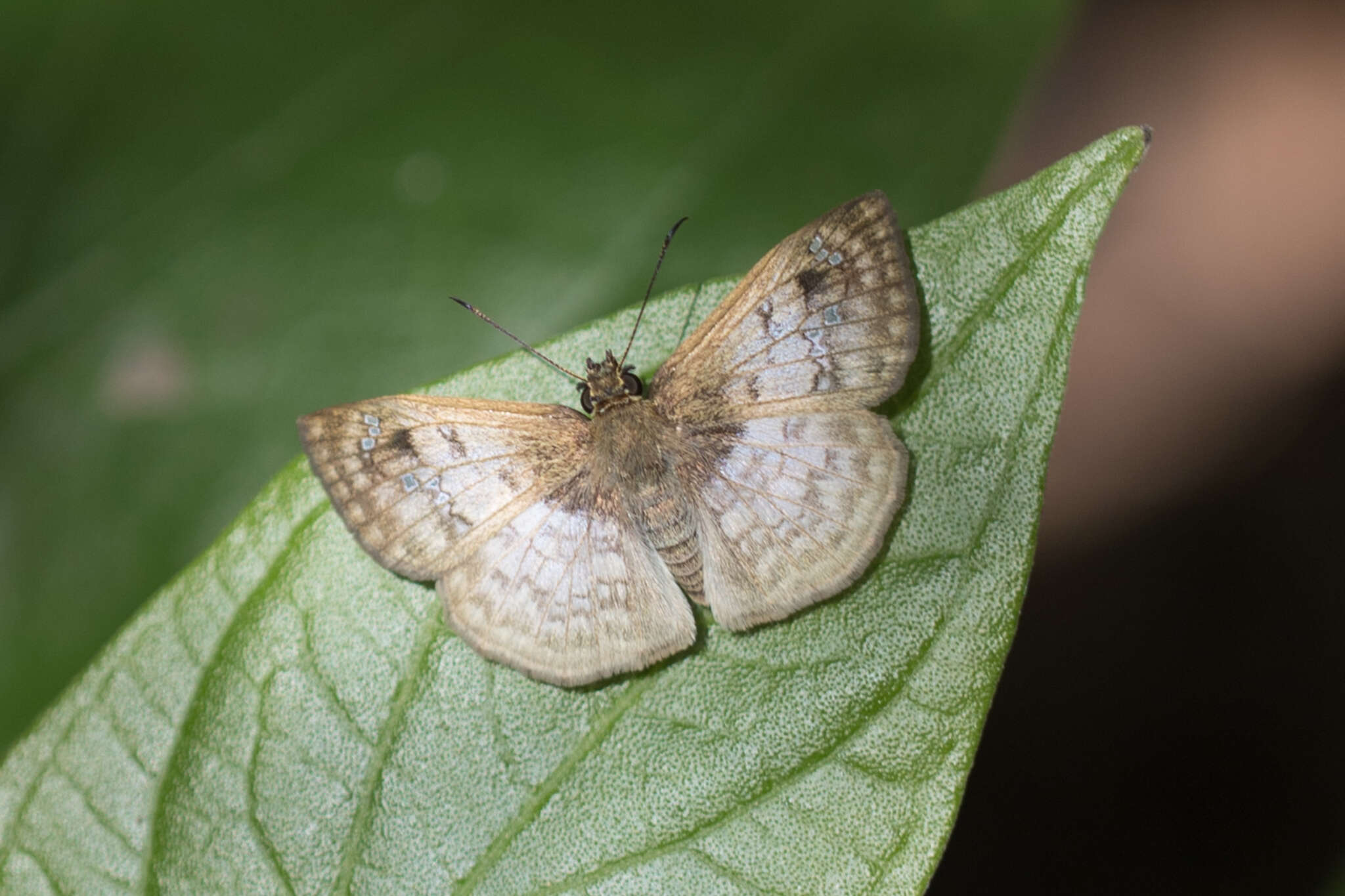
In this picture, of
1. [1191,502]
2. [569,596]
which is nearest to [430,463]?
[569,596]

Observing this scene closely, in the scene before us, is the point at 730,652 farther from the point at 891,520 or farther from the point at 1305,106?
the point at 1305,106

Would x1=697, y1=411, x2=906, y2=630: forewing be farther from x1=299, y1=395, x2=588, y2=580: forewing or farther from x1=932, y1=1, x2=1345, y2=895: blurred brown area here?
x1=932, y1=1, x2=1345, y2=895: blurred brown area

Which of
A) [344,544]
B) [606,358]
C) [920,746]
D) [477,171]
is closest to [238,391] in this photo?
[477,171]

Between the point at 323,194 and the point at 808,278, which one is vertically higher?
the point at 323,194

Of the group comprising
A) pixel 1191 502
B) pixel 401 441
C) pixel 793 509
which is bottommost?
pixel 1191 502

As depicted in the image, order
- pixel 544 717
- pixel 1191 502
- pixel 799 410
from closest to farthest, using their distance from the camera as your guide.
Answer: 1. pixel 544 717
2. pixel 799 410
3. pixel 1191 502

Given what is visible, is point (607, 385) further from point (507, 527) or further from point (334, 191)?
point (334, 191)

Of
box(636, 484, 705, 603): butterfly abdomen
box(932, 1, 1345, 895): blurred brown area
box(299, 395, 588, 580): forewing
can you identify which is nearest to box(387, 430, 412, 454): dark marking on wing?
box(299, 395, 588, 580): forewing
